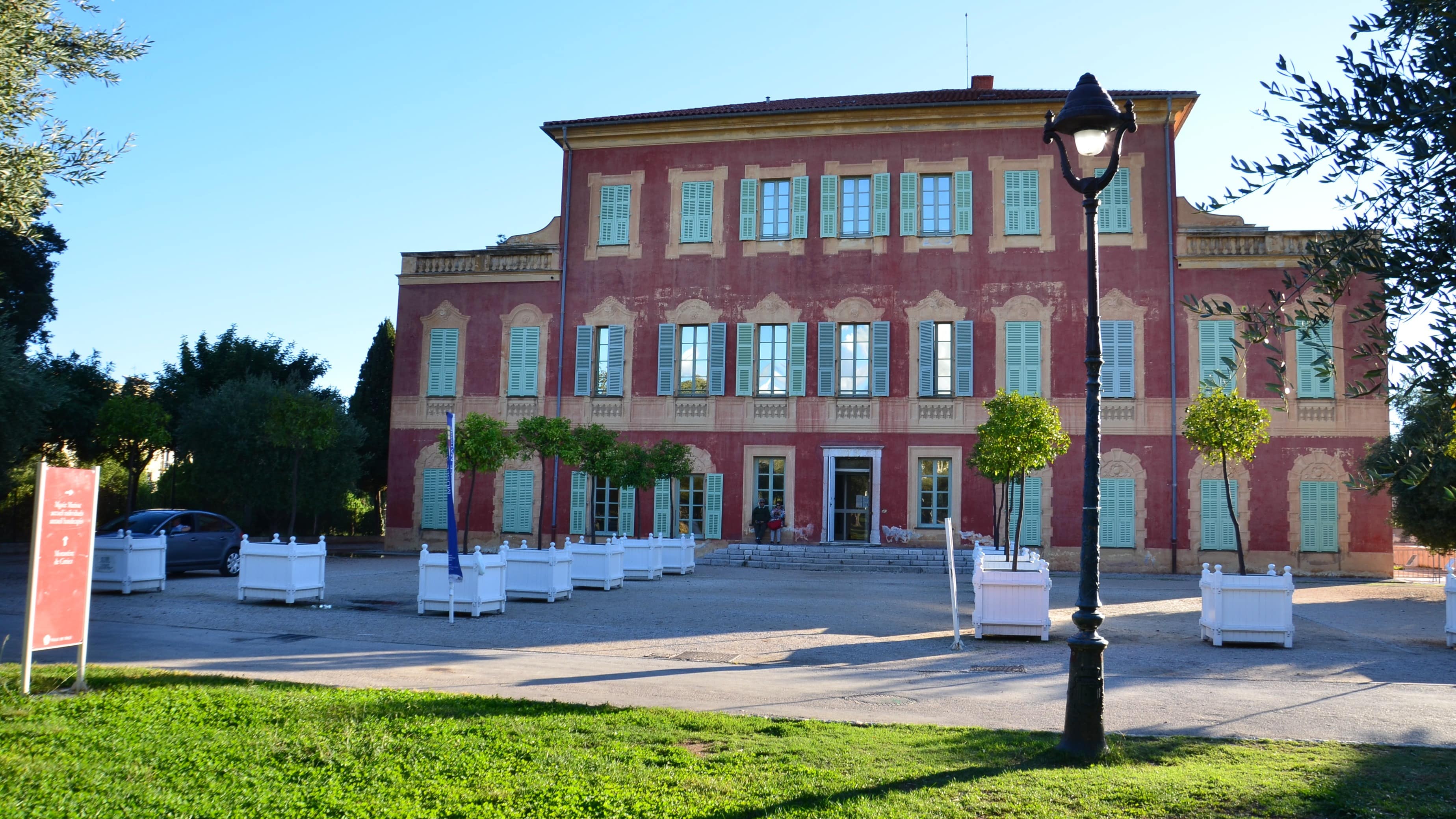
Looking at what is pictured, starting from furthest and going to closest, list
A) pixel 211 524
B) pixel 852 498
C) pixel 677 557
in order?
pixel 852 498, pixel 677 557, pixel 211 524

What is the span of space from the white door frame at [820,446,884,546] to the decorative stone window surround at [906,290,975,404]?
1.96m

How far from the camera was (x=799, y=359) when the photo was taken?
28.1m

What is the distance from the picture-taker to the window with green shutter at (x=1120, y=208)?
88.1 ft

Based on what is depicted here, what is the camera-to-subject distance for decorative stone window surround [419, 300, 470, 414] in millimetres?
30156

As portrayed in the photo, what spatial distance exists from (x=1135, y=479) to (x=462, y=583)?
62.7 ft

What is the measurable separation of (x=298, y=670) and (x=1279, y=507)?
80.6 ft

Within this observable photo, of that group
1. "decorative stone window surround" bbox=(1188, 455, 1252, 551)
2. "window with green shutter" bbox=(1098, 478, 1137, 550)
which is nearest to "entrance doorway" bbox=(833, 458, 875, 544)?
"window with green shutter" bbox=(1098, 478, 1137, 550)

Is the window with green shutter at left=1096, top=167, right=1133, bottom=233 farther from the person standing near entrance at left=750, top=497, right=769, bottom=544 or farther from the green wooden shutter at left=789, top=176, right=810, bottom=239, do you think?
the person standing near entrance at left=750, top=497, right=769, bottom=544

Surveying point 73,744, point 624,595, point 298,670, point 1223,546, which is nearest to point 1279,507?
point 1223,546

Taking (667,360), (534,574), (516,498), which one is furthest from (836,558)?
(534,574)

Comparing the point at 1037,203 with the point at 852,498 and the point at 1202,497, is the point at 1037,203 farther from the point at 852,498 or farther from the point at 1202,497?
the point at 852,498

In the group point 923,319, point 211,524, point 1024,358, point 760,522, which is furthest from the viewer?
point 923,319

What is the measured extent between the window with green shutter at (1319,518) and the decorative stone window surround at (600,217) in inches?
759

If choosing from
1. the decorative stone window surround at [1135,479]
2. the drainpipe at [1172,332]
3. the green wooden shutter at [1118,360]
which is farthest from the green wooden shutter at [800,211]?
the decorative stone window surround at [1135,479]
